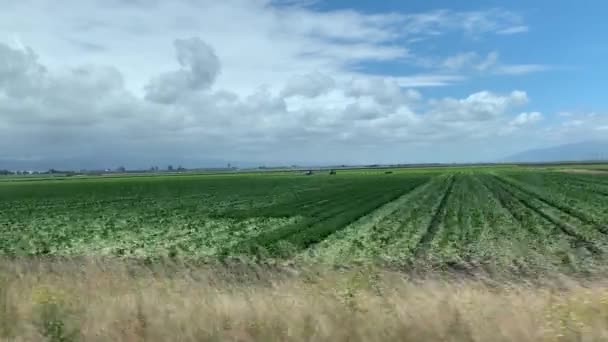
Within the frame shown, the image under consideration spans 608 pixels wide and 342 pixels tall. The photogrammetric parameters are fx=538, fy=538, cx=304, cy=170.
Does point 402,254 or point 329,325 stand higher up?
point 329,325

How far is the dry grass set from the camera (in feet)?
17.9

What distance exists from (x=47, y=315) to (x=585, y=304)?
619 centimetres

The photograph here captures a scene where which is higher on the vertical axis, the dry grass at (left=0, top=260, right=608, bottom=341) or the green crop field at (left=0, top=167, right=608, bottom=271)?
the dry grass at (left=0, top=260, right=608, bottom=341)

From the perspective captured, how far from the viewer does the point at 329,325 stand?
5.71 meters

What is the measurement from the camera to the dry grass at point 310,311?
5.46 meters

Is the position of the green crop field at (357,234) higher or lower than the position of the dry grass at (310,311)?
lower

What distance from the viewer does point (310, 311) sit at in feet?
20.1

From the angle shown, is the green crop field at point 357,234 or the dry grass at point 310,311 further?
the green crop field at point 357,234

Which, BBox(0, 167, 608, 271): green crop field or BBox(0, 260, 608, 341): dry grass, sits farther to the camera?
BBox(0, 167, 608, 271): green crop field

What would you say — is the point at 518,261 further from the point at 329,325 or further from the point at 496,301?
the point at 329,325

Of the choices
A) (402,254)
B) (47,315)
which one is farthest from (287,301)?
(402,254)

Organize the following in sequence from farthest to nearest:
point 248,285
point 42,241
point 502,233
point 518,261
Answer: point 42,241, point 502,233, point 518,261, point 248,285

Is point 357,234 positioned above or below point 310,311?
below

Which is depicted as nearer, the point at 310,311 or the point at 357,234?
the point at 310,311
